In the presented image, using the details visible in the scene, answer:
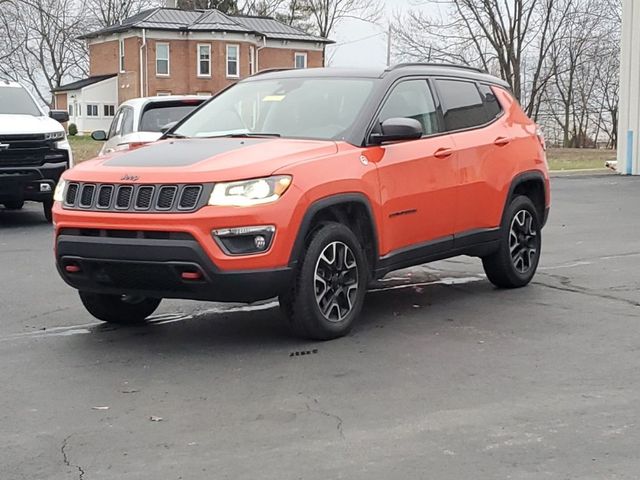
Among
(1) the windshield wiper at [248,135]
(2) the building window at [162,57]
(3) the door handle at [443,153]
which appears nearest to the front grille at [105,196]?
(1) the windshield wiper at [248,135]

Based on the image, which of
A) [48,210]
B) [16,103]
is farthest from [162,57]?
[48,210]

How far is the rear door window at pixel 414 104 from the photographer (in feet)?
23.0

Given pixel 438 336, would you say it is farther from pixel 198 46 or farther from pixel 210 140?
pixel 198 46

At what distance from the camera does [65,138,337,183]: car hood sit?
227 inches

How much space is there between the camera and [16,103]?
13984 mm

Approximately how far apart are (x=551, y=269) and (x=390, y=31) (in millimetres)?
47686

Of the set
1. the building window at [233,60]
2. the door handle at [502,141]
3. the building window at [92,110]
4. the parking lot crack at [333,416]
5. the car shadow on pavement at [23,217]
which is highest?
the building window at [233,60]

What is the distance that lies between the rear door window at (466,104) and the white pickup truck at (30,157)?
22.9 feet

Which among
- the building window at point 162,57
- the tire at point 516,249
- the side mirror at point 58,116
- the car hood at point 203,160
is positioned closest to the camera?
the car hood at point 203,160

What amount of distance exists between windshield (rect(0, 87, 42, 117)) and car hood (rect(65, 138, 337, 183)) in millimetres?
7962

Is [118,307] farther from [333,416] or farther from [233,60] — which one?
[233,60]

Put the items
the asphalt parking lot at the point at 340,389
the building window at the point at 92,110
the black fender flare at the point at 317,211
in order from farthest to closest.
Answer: the building window at the point at 92,110 → the black fender flare at the point at 317,211 → the asphalt parking lot at the point at 340,389

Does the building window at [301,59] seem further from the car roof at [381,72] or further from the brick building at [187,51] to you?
the car roof at [381,72]

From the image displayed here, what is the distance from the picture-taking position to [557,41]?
54.2 m
